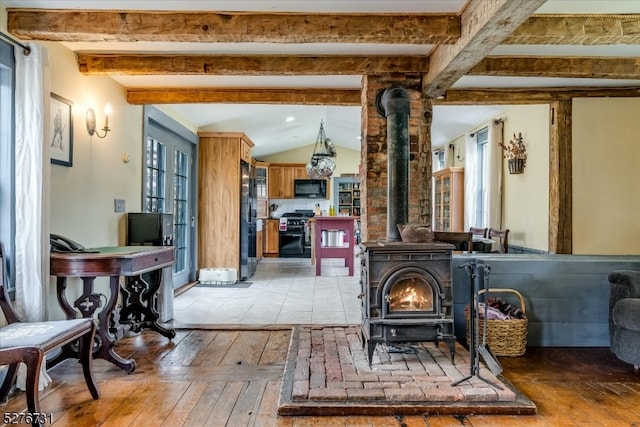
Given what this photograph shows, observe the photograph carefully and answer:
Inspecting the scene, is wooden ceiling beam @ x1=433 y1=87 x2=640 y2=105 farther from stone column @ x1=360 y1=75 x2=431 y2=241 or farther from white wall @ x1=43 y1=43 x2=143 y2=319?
white wall @ x1=43 y1=43 x2=143 y2=319

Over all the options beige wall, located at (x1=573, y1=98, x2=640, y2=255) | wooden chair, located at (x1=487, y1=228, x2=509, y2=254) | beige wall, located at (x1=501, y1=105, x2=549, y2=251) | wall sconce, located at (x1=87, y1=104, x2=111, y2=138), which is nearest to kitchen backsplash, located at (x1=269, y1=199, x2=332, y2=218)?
beige wall, located at (x1=501, y1=105, x2=549, y2=251)

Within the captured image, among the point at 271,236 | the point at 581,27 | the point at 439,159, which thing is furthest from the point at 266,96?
the point at 271,236

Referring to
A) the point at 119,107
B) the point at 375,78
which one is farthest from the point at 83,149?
the point at 375,78

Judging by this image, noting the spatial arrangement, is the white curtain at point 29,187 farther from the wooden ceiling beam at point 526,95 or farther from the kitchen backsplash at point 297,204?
the kitchen backsplash at point 297,204

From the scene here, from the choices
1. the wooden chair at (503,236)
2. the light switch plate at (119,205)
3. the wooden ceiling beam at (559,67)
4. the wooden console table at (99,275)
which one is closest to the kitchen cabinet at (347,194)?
the wooden chair at (503,236)

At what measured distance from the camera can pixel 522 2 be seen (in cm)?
206

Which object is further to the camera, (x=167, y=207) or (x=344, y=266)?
(x=344, y=266)

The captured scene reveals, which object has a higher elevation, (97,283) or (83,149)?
(83,149)

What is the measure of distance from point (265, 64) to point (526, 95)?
271 cm

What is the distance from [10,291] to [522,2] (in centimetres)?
330

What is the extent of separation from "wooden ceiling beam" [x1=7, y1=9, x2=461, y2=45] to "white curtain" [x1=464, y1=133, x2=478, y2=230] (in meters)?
4.02

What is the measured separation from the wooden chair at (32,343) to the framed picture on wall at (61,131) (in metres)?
0.92

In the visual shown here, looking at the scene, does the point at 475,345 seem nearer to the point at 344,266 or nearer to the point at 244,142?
the point at 244,142

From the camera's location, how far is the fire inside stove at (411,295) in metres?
2.76
